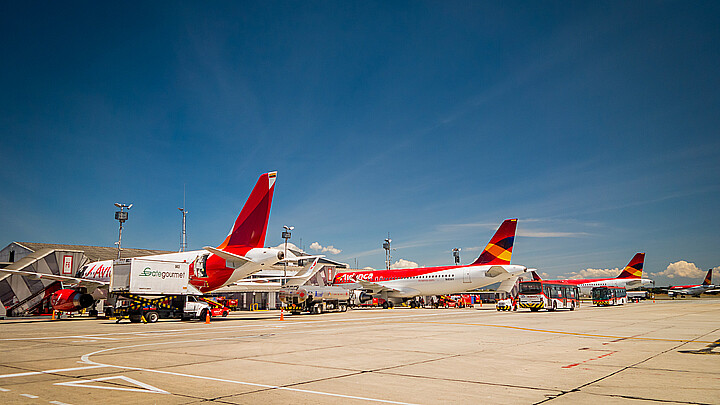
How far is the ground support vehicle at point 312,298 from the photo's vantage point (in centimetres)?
4081

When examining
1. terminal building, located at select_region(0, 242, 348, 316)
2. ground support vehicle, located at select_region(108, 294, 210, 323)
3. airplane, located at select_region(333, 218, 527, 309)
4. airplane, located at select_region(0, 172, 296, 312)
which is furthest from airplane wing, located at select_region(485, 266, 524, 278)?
ground support vehicle, located at select_region(108, 294, 210, 323)

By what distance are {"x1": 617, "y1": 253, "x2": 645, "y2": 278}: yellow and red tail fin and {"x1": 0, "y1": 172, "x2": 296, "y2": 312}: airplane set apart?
74.5 metres

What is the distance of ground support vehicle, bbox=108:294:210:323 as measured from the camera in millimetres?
28344

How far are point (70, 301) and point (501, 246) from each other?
4121 centimetres

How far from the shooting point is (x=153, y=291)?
28812mm

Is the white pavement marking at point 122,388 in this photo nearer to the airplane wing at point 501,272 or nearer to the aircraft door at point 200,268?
the aircraft door at point 200,268

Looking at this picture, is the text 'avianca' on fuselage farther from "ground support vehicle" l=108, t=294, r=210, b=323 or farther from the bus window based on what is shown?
the bus window

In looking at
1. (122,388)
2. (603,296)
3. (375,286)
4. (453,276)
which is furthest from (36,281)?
(603,296)

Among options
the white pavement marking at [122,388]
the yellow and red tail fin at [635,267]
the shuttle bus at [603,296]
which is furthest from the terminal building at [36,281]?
the yellow and red tail fin at [635,267]

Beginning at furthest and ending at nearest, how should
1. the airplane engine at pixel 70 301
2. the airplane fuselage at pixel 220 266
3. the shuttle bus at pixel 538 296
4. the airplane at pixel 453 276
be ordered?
1. the airplane at pixel 453 276
2. the shuttle bus at pixel 538 296
3. the airplane engine at pixel 70 301
4. the airplane fuselage at pixel 220 266

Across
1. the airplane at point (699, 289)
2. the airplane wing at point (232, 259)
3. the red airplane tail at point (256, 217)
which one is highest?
the red airplane tail at point (256, 217)

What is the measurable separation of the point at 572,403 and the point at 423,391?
2206 millimetres

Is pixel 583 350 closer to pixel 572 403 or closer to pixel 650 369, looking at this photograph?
pixel 650 369

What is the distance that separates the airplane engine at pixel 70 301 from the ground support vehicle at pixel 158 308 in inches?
191
